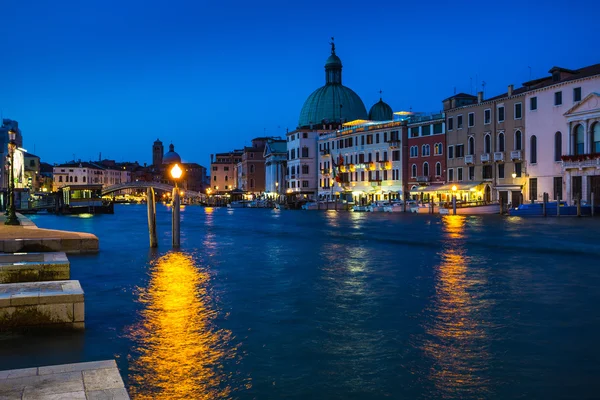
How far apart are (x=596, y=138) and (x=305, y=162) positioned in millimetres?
53469

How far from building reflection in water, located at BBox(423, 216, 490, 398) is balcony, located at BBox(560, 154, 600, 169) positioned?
111ft

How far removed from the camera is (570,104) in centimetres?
4762

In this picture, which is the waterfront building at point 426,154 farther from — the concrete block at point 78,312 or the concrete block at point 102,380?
the concrete block at point 102,380

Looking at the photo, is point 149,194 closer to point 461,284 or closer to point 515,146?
point 461,284

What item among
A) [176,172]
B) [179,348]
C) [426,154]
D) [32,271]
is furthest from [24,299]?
[426,154]

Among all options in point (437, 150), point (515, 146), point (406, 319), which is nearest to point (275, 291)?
point (406, 319)

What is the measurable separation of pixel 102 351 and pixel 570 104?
47.1 meters

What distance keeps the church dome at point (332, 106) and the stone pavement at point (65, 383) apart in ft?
309

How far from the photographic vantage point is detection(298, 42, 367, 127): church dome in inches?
3996

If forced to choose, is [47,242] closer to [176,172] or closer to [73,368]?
[176,172]

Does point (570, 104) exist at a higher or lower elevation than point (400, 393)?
higher

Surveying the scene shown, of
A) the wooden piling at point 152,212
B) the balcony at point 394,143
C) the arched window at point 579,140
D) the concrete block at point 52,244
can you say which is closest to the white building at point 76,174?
the balcony at point 394,143

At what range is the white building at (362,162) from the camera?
7338cm

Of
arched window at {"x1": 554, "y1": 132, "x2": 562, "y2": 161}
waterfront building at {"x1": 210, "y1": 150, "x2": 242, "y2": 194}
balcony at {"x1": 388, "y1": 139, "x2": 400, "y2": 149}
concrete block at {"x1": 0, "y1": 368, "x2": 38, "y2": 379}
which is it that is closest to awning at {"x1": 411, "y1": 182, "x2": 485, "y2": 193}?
balcony at {"x1": 388, "y1": 139, "x2": 400, "y2": 149}
